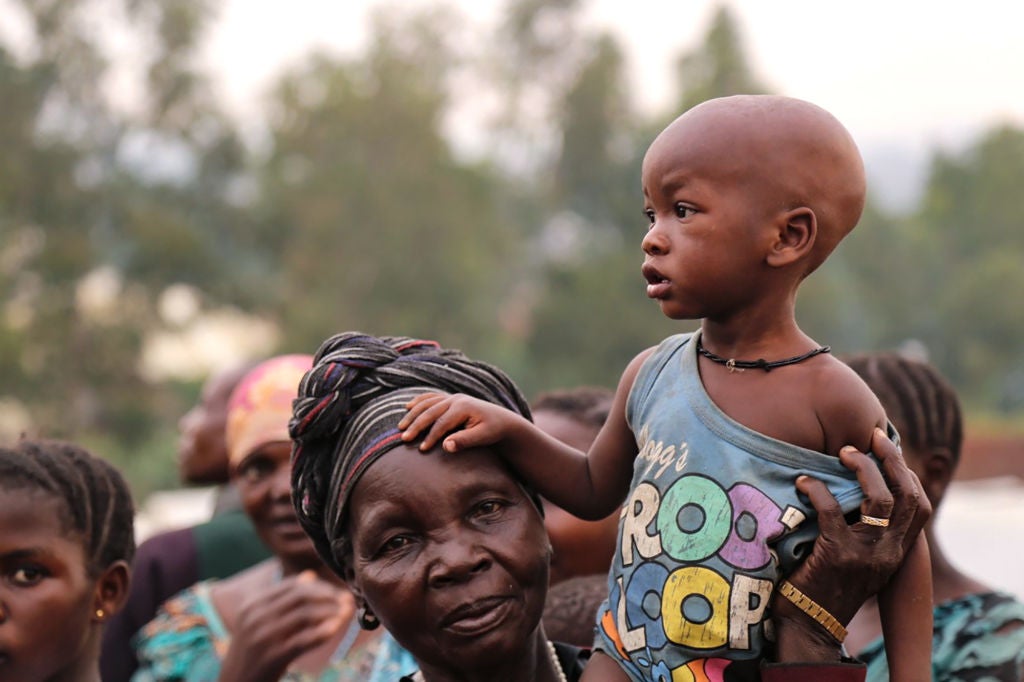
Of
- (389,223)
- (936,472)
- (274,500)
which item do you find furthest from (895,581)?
(389,223)

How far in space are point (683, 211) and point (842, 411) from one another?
0.46 meters

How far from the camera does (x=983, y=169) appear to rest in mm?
46219

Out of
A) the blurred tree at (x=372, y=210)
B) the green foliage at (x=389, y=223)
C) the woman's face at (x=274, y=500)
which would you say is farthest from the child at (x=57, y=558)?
the blurred tree at (x=372, y=210)

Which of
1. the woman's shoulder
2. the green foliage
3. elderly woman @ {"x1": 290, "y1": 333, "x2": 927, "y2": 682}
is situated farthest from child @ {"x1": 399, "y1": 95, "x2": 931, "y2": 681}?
the green foliage

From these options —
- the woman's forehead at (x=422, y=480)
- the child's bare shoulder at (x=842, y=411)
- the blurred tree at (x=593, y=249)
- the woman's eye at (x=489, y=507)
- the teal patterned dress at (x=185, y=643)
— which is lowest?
the teal patterned dress at (x=185, y=643)

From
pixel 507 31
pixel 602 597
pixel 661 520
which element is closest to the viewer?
pixel 661 520

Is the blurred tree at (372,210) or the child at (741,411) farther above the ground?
the blurred tree at (372,210)

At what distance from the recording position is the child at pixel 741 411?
8.01 feet

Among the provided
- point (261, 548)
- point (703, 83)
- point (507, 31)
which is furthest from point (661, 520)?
point (507, 31)

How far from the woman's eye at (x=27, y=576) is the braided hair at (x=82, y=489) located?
150mm

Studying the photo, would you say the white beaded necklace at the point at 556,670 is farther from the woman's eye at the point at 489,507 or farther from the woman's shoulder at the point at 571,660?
the woman's eye at the point at 489,507

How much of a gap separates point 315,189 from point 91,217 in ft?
25.1

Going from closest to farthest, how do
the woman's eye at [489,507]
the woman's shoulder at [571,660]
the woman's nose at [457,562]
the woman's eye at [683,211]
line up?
the woman's eye at [683,211] < the woman's nose at [457,562] < the woman's eye at [489,507] < the woman's shoulder at [571,660]

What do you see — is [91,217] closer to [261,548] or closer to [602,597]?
[261,548]
